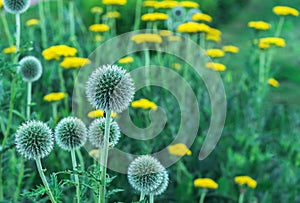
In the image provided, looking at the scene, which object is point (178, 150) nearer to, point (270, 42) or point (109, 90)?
point (270, 42)

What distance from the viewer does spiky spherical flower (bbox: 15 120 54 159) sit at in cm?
213

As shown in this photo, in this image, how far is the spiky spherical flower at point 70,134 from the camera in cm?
231

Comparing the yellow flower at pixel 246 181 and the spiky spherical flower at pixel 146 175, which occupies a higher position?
the spiky spherical flower at pixel 146 175

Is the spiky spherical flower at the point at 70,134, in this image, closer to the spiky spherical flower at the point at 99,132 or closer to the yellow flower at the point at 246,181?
the spiky spherical flower at the point at 99,132

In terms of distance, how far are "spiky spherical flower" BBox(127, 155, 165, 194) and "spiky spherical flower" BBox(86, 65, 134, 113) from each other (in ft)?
1.21

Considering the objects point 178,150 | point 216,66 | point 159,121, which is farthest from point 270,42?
point 178,150

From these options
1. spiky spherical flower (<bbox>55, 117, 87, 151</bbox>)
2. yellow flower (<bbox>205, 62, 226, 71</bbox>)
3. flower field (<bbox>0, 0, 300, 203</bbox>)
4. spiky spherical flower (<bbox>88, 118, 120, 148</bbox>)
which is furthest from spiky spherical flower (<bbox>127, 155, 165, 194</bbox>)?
yellow flower (<bbox>205, 62, 226, 71</bbox>)

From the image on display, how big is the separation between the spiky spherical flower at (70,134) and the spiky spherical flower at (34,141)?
0.44 ft

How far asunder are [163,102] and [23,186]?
1.38 metres

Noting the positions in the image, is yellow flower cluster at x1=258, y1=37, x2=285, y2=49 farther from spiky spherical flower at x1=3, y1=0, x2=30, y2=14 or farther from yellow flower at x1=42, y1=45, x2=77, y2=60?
spiky spherical flower at x1=3, y1=0, x2=30, y2=14

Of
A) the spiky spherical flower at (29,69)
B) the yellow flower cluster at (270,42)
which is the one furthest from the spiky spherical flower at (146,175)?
the yellow flower cluster at (270,42)

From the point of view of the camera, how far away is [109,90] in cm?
193

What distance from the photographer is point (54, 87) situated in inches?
192

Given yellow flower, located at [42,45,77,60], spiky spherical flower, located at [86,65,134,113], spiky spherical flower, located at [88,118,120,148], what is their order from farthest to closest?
yellow flower, located at [42,45,77,60], spiky spherical flower, located at [88,118,120,148], spiky spherical flower, located at [86,65,134,113]
